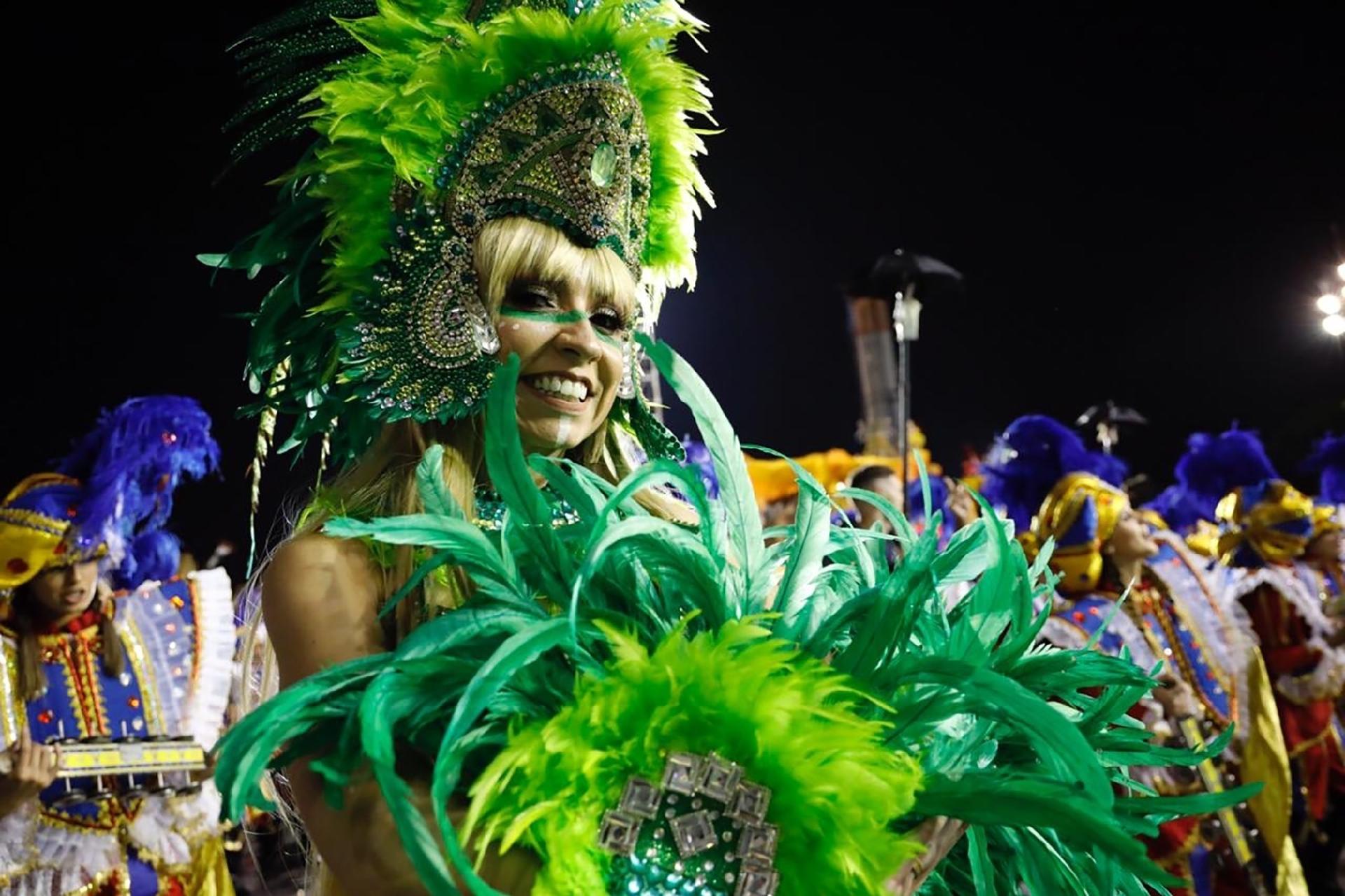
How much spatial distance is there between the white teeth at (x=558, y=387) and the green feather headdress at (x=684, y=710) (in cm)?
→ 32

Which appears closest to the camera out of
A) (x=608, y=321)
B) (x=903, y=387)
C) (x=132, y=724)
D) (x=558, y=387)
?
(x=558, y=387)

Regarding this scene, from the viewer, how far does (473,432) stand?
2.03 m

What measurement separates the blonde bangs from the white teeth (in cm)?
12

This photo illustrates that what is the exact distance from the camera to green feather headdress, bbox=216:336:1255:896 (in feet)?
4.61

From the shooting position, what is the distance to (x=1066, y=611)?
19.3 feet

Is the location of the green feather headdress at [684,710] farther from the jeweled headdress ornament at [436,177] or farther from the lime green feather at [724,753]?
the jeweled headdress ornament at [436,177]

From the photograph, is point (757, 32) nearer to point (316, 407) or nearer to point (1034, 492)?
point (1034, 492)

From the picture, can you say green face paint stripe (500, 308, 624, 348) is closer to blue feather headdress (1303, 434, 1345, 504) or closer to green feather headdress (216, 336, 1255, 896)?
green feather headdress (216, 336, 1255, 896)

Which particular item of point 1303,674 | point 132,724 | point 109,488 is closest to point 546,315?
point 109,488

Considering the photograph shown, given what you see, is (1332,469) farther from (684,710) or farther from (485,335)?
(684,710)

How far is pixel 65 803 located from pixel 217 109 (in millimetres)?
2796

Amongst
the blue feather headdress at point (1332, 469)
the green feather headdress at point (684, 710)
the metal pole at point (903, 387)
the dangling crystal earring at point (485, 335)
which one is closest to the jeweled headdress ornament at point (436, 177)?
the dangling crystal earring at point (485, 335)

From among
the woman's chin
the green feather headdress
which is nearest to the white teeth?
the woman's chin

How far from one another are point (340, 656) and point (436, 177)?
77 cm
